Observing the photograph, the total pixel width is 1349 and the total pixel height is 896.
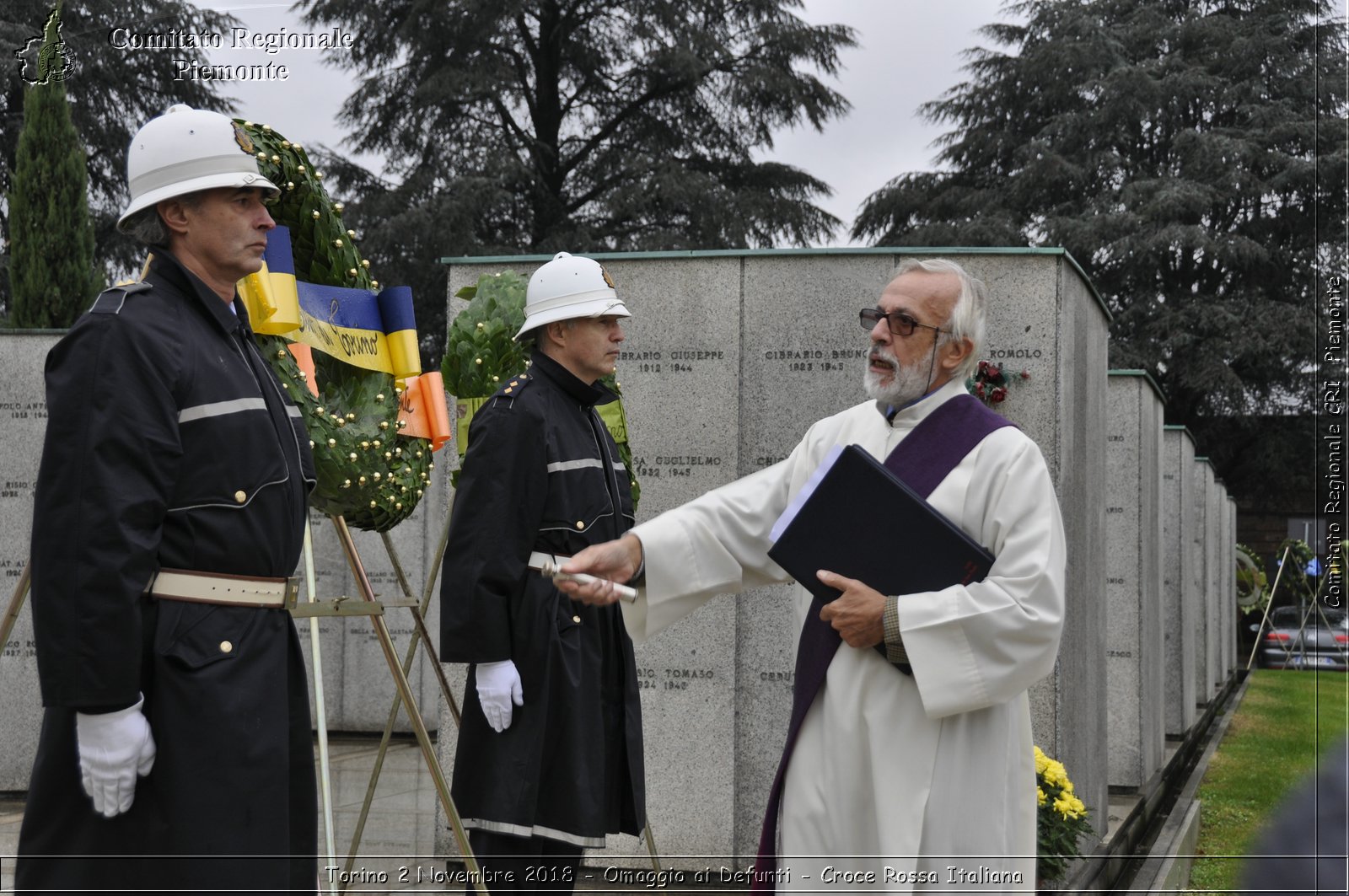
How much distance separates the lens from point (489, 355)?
6055mm

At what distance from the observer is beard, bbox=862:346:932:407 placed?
150 inches

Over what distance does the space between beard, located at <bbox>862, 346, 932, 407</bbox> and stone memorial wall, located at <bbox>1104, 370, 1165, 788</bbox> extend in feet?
22.6

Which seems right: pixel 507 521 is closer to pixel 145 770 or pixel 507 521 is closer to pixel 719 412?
pixel 145 770

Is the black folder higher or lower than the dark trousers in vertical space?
higher

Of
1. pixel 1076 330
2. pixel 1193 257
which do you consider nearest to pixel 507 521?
pixel 1076 330

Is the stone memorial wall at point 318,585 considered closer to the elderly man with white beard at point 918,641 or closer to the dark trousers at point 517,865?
the dark trousers at point 517,865

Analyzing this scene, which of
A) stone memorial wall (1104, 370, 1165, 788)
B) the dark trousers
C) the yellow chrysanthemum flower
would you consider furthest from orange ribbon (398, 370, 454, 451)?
stone memorial wall (1104, 370, 1165, 788)

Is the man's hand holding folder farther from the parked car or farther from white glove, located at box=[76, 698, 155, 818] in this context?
the parked car

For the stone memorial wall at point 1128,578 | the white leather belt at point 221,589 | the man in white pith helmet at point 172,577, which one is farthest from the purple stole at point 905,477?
the stone memorial wall at point 1128,578

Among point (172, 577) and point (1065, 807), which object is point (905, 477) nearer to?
point (172, 577)

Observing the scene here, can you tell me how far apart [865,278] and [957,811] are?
3944mm

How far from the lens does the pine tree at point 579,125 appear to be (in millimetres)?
19672

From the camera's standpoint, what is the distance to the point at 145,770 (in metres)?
2.99

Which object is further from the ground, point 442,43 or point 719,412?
point 442,43
